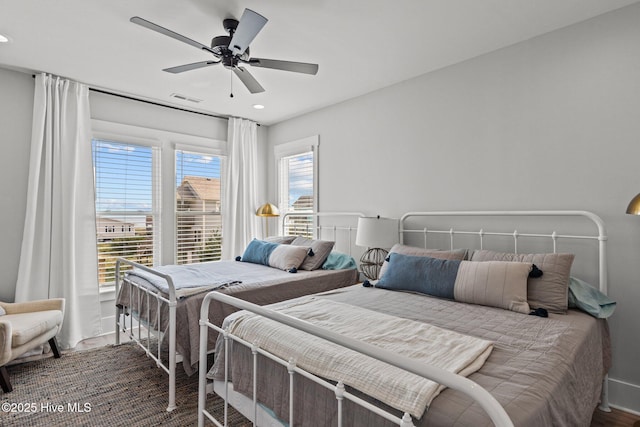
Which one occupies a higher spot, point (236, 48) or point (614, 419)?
point (236, 48)

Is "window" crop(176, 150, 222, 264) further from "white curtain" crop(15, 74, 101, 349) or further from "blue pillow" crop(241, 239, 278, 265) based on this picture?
"white curtain" crop(15, 74, 101, 349)

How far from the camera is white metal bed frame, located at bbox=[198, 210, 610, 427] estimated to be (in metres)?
0.80

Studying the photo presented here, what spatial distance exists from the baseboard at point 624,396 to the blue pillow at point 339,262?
6.97 feet

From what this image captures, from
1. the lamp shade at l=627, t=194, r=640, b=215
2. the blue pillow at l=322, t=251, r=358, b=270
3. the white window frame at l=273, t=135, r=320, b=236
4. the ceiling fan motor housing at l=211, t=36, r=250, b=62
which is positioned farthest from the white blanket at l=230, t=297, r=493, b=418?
the white window frame at l=273, t=135, r=320, b=236

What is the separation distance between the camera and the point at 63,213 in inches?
128

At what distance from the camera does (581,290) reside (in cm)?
204

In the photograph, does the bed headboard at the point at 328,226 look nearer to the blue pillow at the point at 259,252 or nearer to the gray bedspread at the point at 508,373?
the blue pillow at the point at 259,252

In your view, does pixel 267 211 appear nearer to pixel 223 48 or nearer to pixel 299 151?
pixel 299 151

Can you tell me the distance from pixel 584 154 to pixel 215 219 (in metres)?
3.94

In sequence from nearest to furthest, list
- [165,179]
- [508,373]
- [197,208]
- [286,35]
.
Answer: [508,373]
[286,35]
[165,179]
[197,208]

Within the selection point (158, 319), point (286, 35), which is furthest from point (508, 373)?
point (286, 35)

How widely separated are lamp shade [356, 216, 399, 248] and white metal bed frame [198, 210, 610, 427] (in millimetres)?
212

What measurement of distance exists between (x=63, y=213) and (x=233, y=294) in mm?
2039

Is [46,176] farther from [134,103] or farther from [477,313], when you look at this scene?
[477,313]
